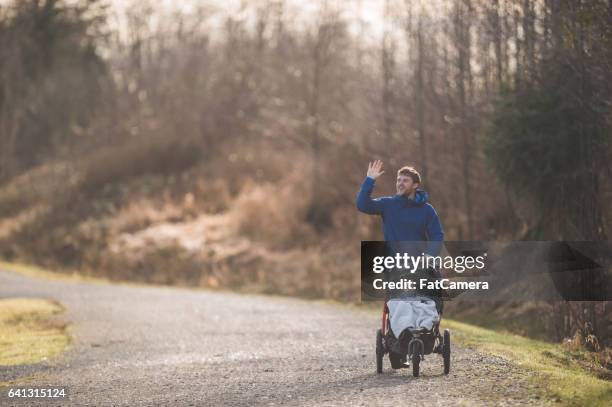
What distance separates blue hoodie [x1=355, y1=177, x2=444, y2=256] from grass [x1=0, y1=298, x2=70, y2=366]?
6.50 metres

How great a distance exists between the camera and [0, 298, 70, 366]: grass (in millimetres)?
14984

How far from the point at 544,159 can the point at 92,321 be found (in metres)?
9.42

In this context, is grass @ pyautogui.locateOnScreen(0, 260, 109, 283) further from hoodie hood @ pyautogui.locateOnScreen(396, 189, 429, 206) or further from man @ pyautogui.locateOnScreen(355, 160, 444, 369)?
hoodie hood @ pyautogui.locateOnScreen(396, 189, 429, 206)

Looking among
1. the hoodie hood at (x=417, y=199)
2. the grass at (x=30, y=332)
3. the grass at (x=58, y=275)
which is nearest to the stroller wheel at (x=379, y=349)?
the hoodie hood at (x=417, y=199)

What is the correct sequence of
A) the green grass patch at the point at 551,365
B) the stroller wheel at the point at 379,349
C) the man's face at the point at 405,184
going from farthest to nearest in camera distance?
1. the stroller wheel at the point at 379,349
2. the man's face at the point at 405,184
3. the green grass patch at the point at 551,365

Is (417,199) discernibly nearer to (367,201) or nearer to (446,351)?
(367,201)

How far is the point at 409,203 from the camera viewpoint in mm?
10172

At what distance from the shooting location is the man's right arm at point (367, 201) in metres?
10.1

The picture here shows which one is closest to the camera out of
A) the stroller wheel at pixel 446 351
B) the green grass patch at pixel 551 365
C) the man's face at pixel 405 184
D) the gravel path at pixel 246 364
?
the green grass patch at pixel 551 365

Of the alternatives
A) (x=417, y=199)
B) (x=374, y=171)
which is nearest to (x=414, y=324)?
(x=417, y=199)

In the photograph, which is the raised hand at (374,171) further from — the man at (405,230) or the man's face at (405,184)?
the man's face at (405,184)

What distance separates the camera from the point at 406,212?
10.2m

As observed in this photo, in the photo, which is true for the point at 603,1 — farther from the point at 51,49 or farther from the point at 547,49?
the point at 51,49

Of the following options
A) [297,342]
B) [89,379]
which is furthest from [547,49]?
[89,379]
